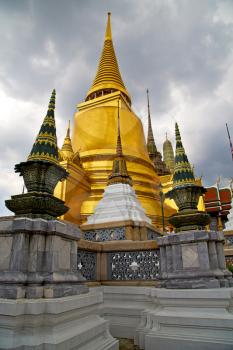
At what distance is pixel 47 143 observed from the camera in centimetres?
431

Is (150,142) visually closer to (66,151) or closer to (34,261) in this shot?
(66,151)

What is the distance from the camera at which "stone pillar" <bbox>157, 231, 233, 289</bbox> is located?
427 cm

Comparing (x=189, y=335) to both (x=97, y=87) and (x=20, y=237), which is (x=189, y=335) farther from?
(x=97, y=87)

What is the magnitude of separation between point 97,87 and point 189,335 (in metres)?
22.4

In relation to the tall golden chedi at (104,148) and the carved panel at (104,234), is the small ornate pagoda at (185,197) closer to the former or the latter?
the carved panel at (104,234)

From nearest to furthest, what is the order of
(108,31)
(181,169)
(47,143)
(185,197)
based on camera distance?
(47,143) → (185,197) → (181,169) → (108,31)

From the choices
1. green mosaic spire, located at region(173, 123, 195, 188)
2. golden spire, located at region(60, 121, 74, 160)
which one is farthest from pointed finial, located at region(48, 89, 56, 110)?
golden spire, located at region(60, 121, 74, 160)

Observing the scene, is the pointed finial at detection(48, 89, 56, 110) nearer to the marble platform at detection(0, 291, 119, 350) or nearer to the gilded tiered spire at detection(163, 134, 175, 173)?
the marble platform at detection(0, 291, 119, 350)

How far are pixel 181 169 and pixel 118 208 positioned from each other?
4671mm

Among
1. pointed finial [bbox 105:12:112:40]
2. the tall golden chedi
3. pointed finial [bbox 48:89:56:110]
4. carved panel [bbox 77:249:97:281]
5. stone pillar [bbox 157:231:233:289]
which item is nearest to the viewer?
stone pillar [bbox 157:231:233:289]

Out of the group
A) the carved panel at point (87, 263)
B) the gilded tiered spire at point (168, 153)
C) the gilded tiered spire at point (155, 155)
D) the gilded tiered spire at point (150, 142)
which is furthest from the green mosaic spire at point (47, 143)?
the gilded tiered spire at point (168, 153)

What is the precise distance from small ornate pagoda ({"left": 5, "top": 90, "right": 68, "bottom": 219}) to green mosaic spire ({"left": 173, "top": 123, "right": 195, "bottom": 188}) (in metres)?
2.51

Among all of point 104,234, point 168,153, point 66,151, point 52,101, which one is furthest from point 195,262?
point 168,153

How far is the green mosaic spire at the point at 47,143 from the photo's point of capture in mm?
4137
